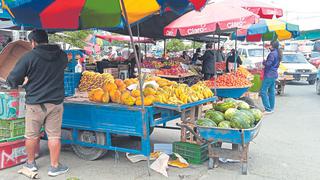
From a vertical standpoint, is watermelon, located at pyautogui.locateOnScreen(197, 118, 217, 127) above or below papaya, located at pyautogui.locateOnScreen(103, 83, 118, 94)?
below

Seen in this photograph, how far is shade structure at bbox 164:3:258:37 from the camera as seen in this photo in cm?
695

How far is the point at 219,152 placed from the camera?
4938mm

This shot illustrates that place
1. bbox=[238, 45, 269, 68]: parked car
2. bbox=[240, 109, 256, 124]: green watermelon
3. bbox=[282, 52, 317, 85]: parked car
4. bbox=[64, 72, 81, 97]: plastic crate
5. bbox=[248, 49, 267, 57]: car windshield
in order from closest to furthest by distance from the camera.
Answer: bbox=[240, 109, 256, 124]: green watermelon, bbox=[64, 72, 81, 97]: plastic crate, bbox=[282, 52, 317, 85]: parked car, bbox=[238, 45, 269, 68]: parked car, bbox=[248, 49, 267, 57]: car windshield

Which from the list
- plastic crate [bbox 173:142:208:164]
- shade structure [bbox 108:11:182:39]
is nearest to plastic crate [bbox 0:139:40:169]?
plastic crate [bbox 173:142:208:164]

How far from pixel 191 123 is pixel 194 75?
689 cm

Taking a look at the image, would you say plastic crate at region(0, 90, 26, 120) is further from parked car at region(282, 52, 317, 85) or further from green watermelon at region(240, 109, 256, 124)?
parked car at region(282, 52, 317, 85)

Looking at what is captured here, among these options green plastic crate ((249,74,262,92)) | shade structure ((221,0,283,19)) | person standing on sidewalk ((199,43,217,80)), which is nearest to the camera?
shade structure ((221,0,283,19))

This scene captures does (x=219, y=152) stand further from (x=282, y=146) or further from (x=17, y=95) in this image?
(x=17, y=95)

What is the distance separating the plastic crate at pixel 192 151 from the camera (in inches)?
207

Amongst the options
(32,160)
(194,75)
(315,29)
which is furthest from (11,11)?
(315,29)

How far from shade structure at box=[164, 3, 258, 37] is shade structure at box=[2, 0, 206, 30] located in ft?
6.72

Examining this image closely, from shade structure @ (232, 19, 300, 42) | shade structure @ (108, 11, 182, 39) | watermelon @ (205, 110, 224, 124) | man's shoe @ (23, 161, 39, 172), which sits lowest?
man's shoe @ (23, 161, 39, 172)

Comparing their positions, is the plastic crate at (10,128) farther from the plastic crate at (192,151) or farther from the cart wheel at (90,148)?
the plastic crate at (192,151)

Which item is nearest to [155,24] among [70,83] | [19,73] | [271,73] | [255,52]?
[271,73]
